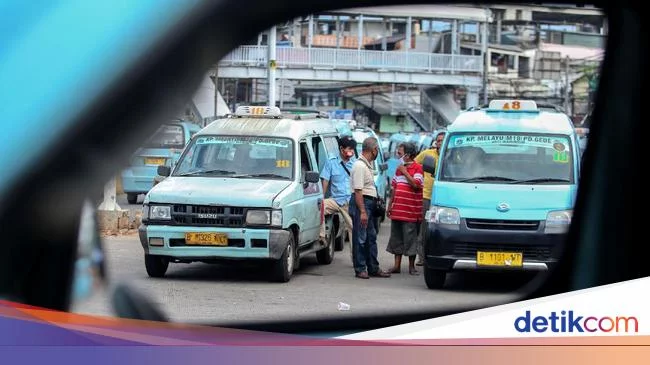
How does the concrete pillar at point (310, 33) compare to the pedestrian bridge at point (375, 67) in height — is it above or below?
above

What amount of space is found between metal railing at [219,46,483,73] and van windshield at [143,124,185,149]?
0.27 meters

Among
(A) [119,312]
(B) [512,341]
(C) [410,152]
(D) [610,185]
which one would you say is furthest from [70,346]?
(C) [410,152]

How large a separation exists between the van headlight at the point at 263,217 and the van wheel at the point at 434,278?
439 mm

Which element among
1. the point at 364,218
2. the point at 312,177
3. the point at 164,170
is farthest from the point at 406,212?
the point at 164,170

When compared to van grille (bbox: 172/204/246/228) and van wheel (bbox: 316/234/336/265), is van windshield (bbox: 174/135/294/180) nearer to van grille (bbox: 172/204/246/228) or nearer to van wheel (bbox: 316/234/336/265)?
van grille (bbox: 172/204/246/228)

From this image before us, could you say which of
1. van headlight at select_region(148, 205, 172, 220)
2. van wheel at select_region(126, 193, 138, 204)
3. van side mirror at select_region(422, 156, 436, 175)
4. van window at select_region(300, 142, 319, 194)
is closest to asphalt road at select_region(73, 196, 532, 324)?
van wheel at select_region(126, 193, 138, 204)

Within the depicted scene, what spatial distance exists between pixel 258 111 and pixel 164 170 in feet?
1.45

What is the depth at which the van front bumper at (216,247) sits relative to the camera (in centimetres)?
252

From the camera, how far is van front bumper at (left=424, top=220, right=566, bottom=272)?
8.61 ft

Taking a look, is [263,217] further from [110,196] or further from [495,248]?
[495,248]

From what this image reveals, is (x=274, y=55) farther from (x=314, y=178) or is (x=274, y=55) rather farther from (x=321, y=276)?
(x=314, y=178)

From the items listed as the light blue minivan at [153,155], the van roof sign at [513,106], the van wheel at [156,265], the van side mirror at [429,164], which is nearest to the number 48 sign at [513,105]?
the van roof sign at [513,106]

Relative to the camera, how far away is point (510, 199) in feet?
9.46

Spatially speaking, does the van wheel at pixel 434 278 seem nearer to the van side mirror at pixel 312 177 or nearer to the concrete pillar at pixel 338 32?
the concrete pillar at pixel 338 32
